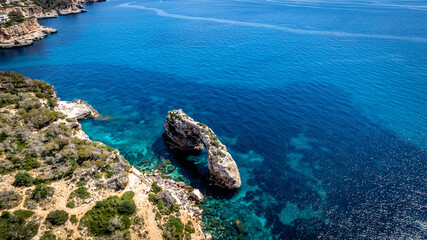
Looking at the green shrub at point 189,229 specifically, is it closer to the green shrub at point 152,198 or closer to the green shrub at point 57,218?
the green shrub at point 152,198

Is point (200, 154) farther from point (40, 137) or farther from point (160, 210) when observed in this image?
point (40, 137)

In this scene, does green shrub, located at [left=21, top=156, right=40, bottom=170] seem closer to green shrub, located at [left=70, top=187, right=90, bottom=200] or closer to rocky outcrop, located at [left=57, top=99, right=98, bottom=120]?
green shrub, located at [left=70, top=187, right=90, bottom=200]

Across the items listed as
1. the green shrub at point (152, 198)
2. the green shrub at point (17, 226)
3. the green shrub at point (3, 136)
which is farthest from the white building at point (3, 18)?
the green shrub at point (152, 198)

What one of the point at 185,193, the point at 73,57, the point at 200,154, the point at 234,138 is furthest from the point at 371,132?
the point at 73,57

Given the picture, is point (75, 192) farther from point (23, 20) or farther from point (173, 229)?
point (23, 20)

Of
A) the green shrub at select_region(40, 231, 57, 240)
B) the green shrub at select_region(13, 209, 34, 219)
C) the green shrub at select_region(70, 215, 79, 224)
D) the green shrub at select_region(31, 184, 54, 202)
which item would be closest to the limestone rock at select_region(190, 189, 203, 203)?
the green shrub at select_region(70, 215, 79, 224)
